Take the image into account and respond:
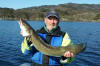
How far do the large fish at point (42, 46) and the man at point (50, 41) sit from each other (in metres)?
0.20

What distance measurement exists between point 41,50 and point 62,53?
645 millimetres

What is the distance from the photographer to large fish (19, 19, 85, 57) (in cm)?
556

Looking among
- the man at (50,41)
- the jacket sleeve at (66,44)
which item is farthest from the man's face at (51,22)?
the jacket sleeve at (66,44)

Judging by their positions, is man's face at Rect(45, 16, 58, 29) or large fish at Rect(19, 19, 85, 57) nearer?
large fish at Rect(19, 19, 85, 57)

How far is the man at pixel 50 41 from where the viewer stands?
5883 millimetres

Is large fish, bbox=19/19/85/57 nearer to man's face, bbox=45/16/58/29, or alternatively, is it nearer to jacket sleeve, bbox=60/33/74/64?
jacket sleeve, bbox=60/33/74/64

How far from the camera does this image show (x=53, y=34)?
6000 mm

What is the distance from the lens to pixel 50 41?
6.05m

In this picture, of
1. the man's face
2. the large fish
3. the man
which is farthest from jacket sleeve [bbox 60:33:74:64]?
the man's face

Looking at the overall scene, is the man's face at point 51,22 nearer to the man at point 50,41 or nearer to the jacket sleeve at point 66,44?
the man at point 50,41

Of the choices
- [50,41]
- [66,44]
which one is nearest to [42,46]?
[50,41]

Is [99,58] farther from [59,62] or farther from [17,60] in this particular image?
[59,62]

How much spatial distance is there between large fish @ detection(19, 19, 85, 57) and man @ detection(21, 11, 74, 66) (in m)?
0.20

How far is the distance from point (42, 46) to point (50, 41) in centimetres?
41
